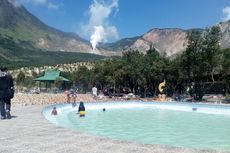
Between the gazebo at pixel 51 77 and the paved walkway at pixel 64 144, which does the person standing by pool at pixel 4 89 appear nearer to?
the paved walkway at pixel 64 144

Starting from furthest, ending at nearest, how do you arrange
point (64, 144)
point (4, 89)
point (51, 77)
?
point (51, 77) → point (4, 89) → point (64, 144)

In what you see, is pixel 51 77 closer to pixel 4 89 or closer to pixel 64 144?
pixel 4 89

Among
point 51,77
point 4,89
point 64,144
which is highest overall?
point 51,77

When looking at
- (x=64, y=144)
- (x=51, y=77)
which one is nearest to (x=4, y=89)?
(x=64, y=144)

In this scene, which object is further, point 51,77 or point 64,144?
point 51,77

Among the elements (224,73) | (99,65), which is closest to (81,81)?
(99,65)

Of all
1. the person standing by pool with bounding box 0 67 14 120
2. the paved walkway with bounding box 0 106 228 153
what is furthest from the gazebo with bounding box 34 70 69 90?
the paved walkway with bounding box 0 106 228 153

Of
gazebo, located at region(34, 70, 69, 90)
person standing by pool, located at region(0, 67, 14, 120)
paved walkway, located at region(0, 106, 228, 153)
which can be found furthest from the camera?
gazebo, located at region(34, 70, 69, 90)

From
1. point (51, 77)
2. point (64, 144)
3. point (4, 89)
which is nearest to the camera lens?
point (64, 144)

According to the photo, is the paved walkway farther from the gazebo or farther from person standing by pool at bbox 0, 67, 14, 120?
the gazebo

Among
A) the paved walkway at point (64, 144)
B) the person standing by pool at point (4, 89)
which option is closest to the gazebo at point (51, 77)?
the person standing by pool at point (4, 89)

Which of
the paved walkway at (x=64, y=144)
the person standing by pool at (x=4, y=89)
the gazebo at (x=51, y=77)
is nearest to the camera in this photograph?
the paved walkway at (x=64, y=144)

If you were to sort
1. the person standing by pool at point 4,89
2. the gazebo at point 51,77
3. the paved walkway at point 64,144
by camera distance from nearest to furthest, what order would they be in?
the paved walkway at point 64,144
the person standing by pool at point 4,89
the gazebo at point 51,77

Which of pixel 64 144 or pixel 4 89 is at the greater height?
pixel 4 89
